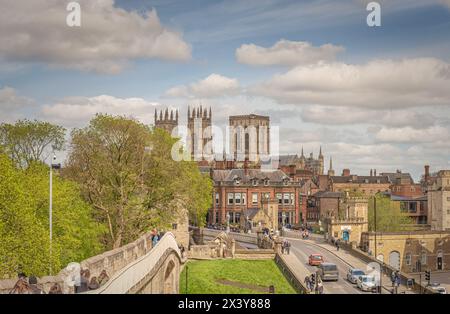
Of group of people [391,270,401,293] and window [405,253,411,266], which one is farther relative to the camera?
window [405,253,411,266]

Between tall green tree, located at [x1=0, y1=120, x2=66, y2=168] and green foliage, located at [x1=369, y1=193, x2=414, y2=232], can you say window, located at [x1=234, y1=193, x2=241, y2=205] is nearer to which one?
green foliage, located at [x1=369, y1=193, x2=414, y2=232]

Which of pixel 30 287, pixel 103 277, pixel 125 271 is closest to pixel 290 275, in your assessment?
pixel 103 277

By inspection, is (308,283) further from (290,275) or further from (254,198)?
(254,198)

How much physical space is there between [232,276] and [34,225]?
833 inches

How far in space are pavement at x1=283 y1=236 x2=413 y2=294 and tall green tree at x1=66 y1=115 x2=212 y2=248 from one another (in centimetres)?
1115

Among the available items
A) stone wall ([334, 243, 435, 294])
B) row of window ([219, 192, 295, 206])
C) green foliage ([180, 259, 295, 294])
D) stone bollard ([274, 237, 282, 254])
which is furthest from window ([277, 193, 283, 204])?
green foliage ([180, 259, 295, 294])

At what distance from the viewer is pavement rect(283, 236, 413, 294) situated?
42487 millimetres

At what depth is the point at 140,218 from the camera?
160ft

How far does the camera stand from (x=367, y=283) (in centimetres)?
4116

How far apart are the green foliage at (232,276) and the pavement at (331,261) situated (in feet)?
5.68

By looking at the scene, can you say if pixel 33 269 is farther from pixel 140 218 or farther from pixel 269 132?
pixel 269 132
